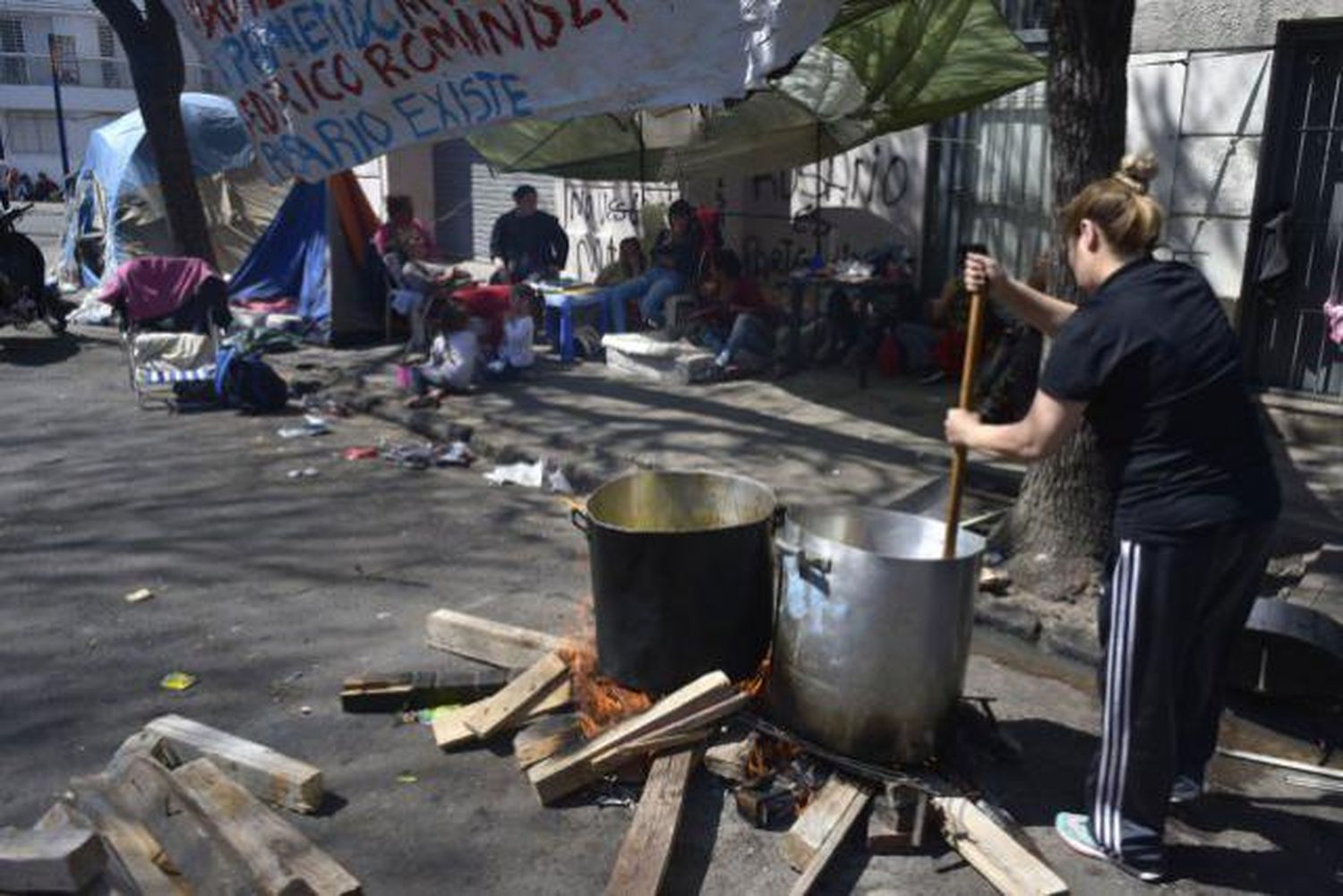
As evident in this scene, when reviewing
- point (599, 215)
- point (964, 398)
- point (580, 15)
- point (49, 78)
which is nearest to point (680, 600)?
point (964, 398)

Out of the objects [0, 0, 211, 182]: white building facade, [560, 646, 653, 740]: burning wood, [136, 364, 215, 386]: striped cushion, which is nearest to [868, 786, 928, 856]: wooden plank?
[560, 646, 653, 740]: burning wood

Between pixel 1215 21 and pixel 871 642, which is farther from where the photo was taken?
pixel 1215 21

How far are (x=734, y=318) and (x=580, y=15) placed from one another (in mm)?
5383

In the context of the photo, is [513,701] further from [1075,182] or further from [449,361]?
[449,361]

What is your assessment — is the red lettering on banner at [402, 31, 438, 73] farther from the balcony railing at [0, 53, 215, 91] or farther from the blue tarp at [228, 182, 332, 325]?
the balcony railing at [0, 53, 215, 91]

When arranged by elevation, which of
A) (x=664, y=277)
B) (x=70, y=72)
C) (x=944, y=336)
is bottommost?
(x=944, y=336)

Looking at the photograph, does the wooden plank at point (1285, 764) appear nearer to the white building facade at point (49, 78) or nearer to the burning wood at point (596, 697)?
the burning wood at point (596, 697)

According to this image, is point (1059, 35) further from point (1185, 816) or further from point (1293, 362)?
point (1293, 362)

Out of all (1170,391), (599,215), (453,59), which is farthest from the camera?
(599,215)

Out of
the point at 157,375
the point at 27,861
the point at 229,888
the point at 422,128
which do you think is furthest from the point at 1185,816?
the point at 157,375

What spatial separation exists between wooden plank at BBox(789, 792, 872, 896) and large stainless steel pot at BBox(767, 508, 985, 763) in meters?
0.18

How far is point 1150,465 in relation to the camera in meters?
3.12

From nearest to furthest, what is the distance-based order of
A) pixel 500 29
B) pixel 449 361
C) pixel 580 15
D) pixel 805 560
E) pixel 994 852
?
pixel 994 852, pixel 805 560, pixel 580 15, pixel 500 29, pixel 449 361

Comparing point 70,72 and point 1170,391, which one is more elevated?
point 70,72
